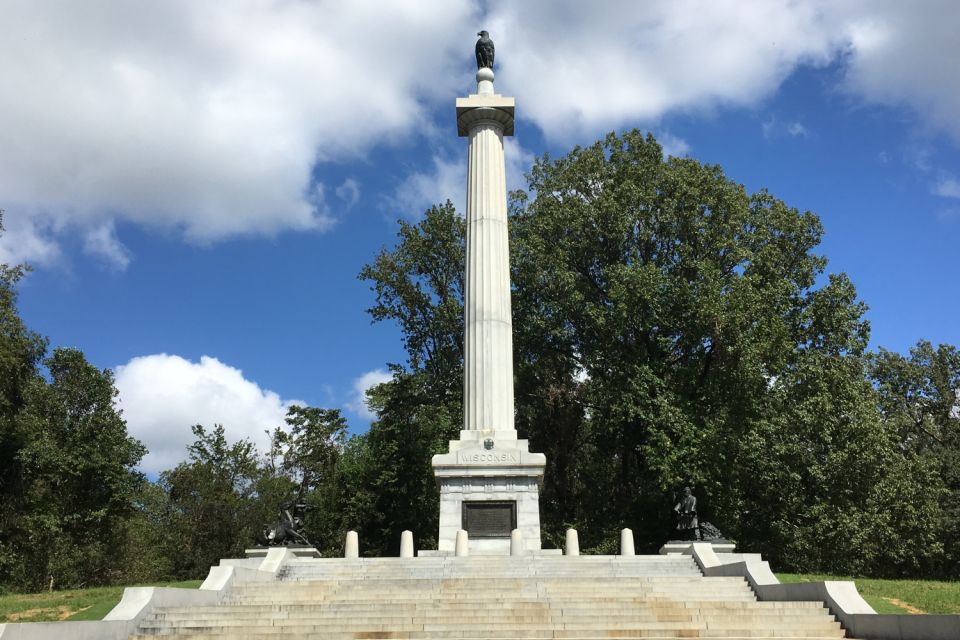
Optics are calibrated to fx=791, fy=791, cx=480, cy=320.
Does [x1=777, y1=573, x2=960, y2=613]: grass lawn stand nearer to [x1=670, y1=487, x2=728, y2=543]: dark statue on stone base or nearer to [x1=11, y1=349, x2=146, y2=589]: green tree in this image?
[x1=670, y1=487, x2=728, y2=543]: dark statue on stone base

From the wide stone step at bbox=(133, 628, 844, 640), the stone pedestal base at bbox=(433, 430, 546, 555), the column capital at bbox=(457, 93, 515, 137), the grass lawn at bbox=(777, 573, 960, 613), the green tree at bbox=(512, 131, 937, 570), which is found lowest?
the wide stone step at bbox=(133, 628, 844, 640)

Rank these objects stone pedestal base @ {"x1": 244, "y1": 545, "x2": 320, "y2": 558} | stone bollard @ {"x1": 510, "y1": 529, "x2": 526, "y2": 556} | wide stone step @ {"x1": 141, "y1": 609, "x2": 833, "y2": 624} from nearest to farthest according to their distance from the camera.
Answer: wide stone step @ {"x1": 141, "y1": 609, "x2": 833, "y2": 624}, stone pedestal base @ {"x1": 244, "y1": 545, "x2": 320, "y2": 558}, stone bollard @ {"x1": 510, "y1": 529, "x2": 526, "y2": 556}

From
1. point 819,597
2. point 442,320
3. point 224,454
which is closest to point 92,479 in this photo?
point 224,454

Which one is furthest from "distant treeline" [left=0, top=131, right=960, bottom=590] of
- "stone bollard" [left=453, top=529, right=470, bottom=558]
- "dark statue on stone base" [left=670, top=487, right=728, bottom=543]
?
"stone bollard" [left=453, top=529, right=470, bottom=558]

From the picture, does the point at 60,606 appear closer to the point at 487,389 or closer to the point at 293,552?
the point at 293,552

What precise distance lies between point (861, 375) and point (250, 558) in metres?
25.6

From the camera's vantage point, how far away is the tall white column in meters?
26.3

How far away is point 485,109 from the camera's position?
2900 cm

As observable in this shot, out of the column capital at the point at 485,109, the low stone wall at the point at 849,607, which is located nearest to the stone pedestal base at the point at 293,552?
the low stone wall at the point at 849,607

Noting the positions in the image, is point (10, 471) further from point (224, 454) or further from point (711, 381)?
point (711, 381)

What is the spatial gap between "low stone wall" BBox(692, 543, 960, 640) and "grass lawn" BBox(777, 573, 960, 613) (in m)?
1.59

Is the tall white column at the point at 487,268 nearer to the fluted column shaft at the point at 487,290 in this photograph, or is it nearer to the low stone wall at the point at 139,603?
the fluted column shaft at the point at 487,290

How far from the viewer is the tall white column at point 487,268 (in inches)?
1036

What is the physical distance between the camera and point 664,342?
3362cm
